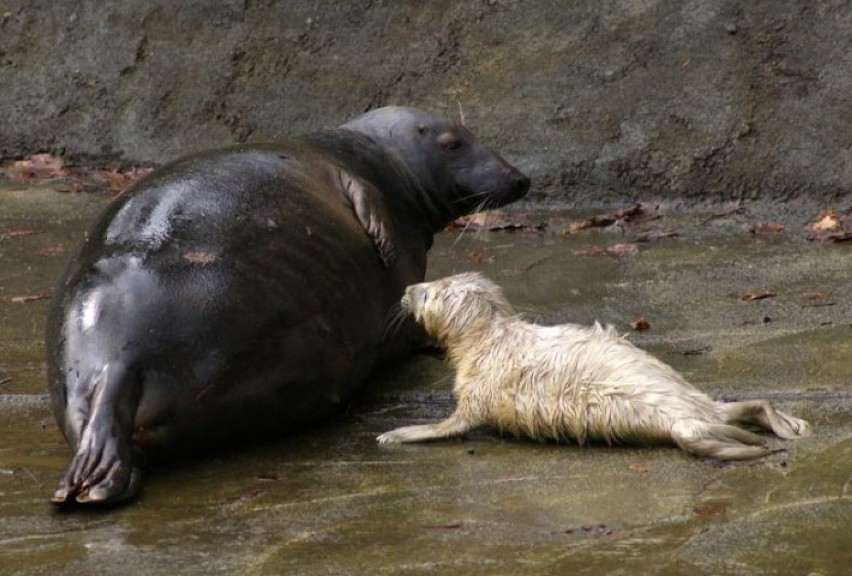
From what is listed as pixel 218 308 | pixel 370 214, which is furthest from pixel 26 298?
pixel 218 308

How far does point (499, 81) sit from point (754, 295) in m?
3.49

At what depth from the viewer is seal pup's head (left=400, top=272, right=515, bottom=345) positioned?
609 cm

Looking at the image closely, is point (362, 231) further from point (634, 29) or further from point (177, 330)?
point (634, 29)

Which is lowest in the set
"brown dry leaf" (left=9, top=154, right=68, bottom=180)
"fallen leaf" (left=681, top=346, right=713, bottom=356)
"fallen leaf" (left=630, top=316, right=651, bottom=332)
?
"fallen leaf" (left=681, top=346, right=713, bottom=356)

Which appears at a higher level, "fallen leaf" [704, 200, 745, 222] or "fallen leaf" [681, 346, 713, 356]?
"fallen leaf" [704, 200, 745, 222]

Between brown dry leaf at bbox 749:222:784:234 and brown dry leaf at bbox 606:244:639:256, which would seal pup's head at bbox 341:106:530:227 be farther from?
brown dry leaf at bbox 749:222:784:234

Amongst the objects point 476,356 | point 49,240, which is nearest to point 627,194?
point 49,240

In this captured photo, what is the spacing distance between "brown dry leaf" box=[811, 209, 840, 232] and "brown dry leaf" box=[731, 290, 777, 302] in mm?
1605

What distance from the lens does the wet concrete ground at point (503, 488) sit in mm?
4270

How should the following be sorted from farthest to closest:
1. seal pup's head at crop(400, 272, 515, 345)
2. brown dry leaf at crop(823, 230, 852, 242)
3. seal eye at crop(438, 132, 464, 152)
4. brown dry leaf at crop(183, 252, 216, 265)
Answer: brown dry leaf at crop(823, 230, 852, 242), seal eye at crop(438, 132, 464, 152), seal pup's head at crop(400, 272, 515, 345), brown dry leaf at crop(183, 252, 216, 265)

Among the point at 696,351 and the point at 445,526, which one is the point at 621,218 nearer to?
the point at 696,351

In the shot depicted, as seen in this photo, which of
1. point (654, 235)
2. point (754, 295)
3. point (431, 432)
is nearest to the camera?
point (431, 432)

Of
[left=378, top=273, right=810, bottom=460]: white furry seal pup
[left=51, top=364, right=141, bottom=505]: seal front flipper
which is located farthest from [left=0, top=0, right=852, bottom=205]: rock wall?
[left=51, top=364, right=141, bottom=505]: seal front flipper

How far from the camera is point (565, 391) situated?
18.3ft
